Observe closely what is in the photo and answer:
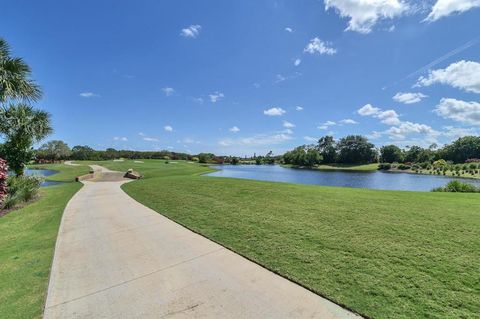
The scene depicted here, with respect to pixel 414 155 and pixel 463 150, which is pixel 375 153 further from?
pixel 463 150

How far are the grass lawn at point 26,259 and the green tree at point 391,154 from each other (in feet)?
312

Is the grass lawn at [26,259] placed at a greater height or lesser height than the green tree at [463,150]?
lesser

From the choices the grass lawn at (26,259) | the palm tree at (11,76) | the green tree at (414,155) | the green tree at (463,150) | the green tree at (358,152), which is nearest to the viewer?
the grass lawn at (26,259)

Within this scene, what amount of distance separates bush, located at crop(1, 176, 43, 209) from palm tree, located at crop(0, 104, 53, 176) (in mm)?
1603

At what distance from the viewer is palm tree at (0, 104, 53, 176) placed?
474 inches

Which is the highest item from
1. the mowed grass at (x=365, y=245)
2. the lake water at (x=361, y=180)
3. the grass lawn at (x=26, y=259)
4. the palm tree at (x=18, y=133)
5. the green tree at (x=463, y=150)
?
the green tree at (x=463, y=150)

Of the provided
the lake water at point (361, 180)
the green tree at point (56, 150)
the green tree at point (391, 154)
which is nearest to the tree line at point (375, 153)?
the green tree at point (391, 154)

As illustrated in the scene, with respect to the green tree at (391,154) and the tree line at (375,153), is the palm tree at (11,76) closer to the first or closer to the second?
the tree line at (375,153)

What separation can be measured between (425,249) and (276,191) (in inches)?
233

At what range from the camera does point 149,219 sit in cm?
668

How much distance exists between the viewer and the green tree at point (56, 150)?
6161cm

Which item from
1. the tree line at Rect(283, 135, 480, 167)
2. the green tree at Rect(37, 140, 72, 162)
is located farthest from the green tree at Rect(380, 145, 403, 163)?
the green tree at Rect(37, 140, 72, 162)

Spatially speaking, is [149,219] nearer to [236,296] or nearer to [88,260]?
[88,260]

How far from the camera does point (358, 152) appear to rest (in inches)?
3401
